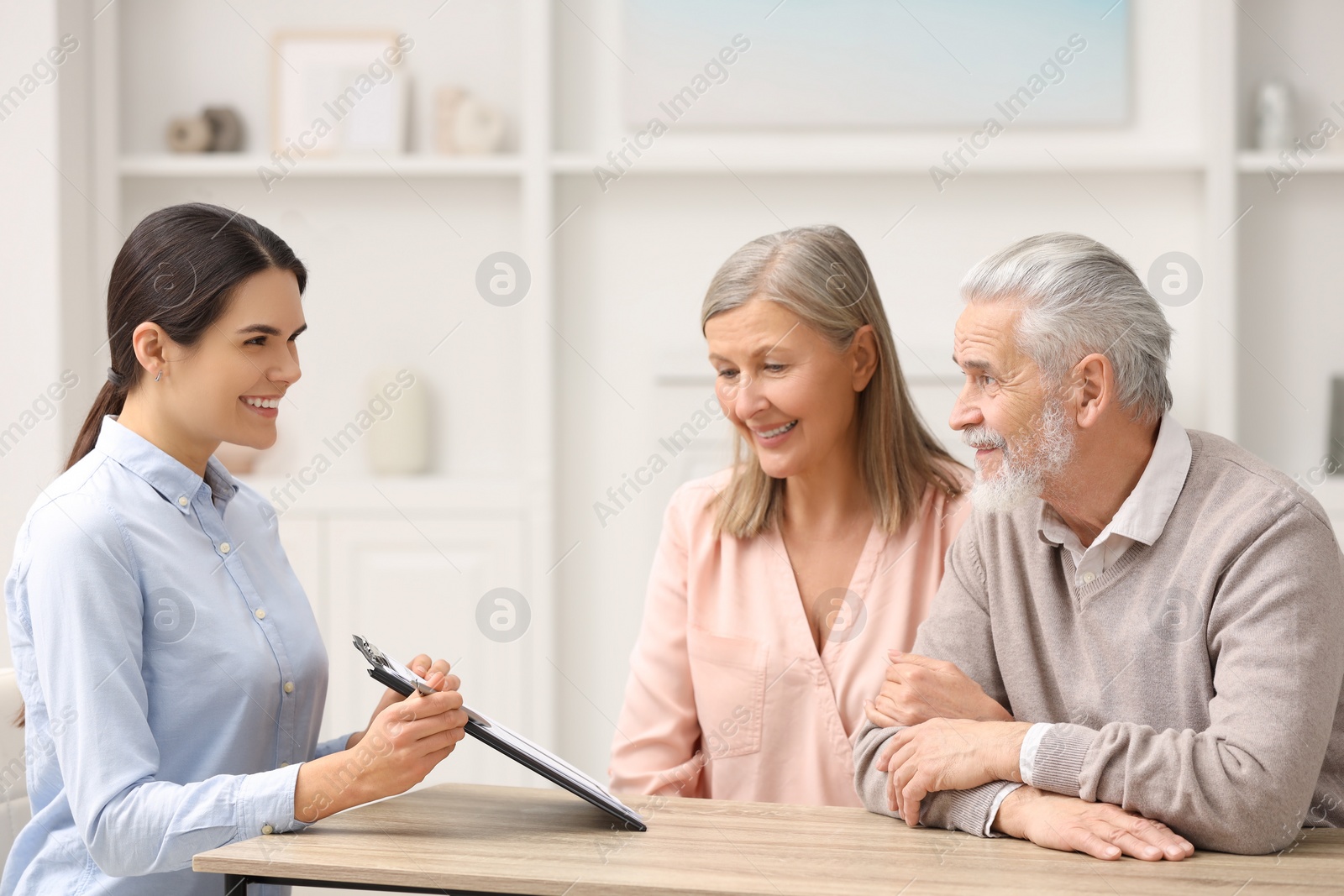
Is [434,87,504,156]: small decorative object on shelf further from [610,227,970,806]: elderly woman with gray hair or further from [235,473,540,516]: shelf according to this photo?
[610,227,970,806]: elderly woman with gray hair

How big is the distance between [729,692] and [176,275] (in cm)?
107

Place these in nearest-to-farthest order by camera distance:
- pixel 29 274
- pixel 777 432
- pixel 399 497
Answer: pixel 777 432, pixel 29 274, pixel 399 497

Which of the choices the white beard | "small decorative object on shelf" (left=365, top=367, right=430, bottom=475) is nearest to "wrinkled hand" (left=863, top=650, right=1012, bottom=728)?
the white beard

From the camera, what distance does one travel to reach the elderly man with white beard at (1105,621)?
4.50ft

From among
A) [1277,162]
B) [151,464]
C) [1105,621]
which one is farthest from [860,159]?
[151,464]

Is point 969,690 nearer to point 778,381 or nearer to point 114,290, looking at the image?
point 778,381

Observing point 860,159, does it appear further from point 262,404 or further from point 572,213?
point 262,404

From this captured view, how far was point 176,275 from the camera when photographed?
1.65m

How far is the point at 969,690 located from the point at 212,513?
1.09 metres

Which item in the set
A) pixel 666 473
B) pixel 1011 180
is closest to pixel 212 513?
pixel 666 473

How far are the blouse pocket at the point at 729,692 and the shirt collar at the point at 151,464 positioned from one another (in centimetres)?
85

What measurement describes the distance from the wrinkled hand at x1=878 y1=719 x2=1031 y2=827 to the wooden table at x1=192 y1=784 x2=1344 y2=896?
0.05 m

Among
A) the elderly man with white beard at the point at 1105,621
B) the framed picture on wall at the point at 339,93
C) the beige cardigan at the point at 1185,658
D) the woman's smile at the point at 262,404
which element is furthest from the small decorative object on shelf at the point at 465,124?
the beige cardigan at the point at 1185,658

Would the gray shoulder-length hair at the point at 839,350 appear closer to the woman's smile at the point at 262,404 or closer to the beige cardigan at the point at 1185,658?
the beige cardigan at the point at 1185,658
